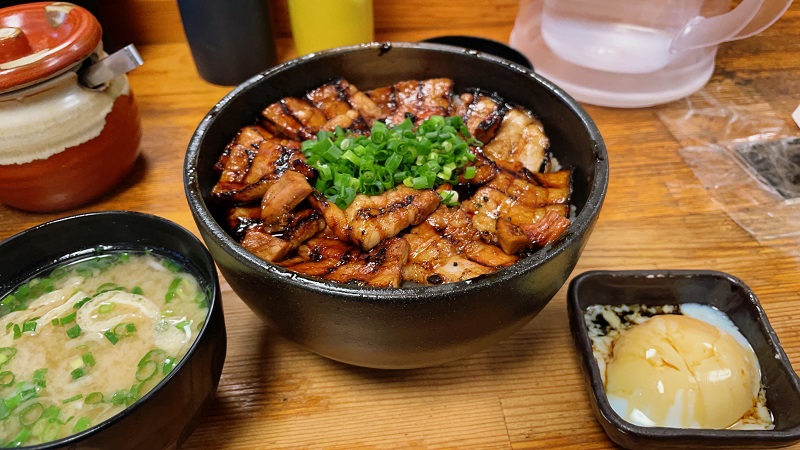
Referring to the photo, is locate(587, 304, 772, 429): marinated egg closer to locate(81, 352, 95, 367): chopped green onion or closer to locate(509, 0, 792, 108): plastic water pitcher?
locate(81, 352, 95, 367): chopped green onion

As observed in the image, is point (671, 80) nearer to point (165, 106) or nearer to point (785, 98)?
point (785, 98)

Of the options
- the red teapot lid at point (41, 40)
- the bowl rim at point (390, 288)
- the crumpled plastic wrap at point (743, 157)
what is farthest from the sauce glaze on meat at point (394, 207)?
the crumpled plastic wrap at point (743, 157)

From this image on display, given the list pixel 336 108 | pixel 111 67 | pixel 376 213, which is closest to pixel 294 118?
pixel 336 108

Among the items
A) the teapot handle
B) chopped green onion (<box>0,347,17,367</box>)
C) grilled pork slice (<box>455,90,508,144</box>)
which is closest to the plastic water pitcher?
the teapot handle

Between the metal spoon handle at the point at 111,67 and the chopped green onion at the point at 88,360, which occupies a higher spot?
the metal spoon handle at the point at 111,67

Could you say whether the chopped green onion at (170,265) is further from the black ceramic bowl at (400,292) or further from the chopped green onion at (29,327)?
the chopped green onion at (29,327)

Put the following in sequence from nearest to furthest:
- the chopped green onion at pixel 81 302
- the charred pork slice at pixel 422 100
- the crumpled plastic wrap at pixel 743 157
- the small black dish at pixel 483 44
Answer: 1. the chopped green onion at pixel 81 302
2. the charred pork slice at pixel 422 100
3. the crumpled plastic wrap at pixel 743 157
4. the small black dish at pixel 483 44
